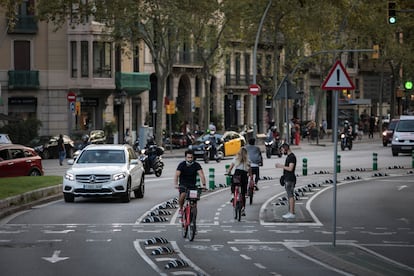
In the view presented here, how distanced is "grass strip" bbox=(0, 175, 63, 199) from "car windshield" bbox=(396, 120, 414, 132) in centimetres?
2516

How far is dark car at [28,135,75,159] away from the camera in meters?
60.4

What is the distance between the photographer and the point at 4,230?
23156mm

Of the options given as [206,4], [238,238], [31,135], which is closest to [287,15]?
[206,4]

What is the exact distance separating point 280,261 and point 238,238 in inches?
140

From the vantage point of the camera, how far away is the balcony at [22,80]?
68.4 meters

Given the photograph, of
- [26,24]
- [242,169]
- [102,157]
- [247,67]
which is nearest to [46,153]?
[26,24]

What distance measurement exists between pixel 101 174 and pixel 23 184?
3.68 meters

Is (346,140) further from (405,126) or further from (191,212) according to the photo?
(191,212)

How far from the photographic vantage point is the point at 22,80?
2702 inches

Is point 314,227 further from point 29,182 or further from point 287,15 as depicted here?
point 287,15

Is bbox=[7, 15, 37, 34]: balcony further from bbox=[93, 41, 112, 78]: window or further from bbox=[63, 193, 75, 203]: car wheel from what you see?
bbox=[63, 193, 75, 203]: car wheel

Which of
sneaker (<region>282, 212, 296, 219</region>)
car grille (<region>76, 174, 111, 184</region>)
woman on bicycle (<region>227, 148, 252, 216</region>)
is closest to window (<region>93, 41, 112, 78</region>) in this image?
car grille (<region>76, 174, 111, 184</region>)

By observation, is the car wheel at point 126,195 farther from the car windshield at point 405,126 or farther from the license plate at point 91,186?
the car windshield at point 405,126

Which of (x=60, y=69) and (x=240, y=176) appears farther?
(x=60, y=69)
